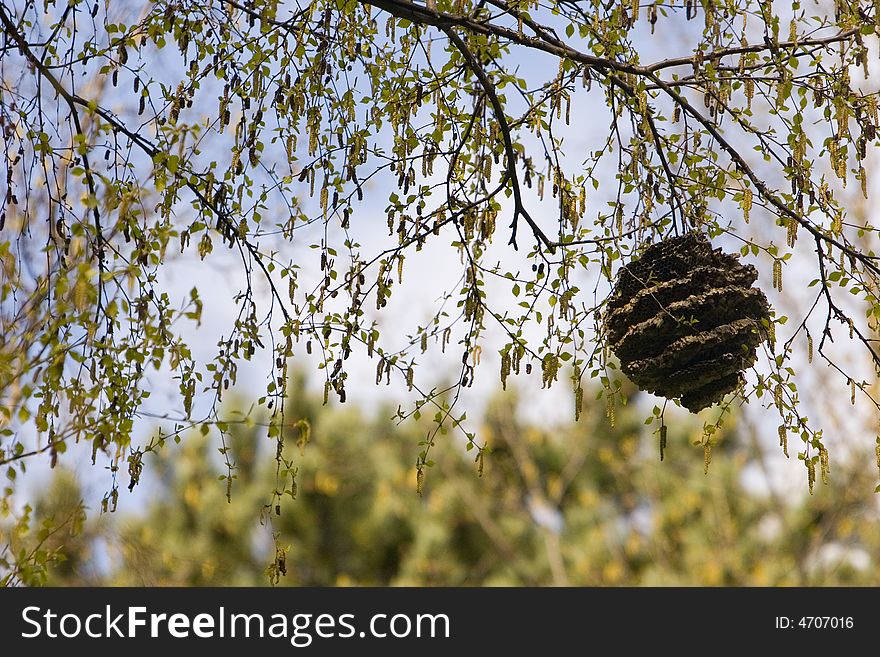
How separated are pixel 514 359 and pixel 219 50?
1050 millimetres

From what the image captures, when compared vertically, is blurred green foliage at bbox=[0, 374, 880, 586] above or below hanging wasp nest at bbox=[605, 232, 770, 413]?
above

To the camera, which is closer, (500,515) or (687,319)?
(687,319)

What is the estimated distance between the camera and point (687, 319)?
2.15 m

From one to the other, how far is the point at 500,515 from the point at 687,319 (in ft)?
24.9

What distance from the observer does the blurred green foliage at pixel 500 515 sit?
893cm

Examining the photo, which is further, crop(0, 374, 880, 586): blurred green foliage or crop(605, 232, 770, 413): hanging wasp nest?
crop(0, 374, 880, 586): blurred green foliage

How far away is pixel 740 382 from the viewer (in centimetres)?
226

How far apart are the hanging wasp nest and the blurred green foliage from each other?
655 cm

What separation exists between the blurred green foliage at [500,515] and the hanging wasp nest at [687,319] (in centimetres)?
655

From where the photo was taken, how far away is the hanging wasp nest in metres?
2.15
